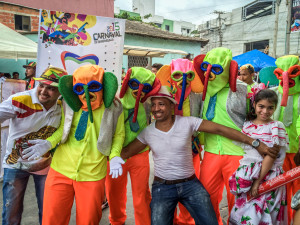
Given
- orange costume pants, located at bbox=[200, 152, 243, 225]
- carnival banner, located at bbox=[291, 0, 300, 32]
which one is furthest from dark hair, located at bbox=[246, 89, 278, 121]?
carnival banner, located at bbox=[291, 0, 300, 32]

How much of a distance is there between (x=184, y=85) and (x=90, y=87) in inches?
36.9

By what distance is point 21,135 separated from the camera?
2.28m

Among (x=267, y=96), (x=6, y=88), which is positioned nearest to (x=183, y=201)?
(x=267, y=96)

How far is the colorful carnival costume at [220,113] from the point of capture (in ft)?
8.00

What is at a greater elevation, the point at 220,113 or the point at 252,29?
the point at 252,29

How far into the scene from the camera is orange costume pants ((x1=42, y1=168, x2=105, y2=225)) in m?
2.09

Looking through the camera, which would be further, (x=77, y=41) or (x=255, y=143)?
(x=77, y=41)

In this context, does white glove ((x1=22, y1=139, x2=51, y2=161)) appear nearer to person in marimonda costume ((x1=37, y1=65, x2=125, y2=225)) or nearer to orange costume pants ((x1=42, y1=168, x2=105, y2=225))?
person in marimonda costume ((x1=37, y1=65, x2=125, y2=225))

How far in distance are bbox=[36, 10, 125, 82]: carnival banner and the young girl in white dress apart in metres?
1.85

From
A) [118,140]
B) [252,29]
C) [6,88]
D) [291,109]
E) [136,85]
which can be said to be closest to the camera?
[118,140]

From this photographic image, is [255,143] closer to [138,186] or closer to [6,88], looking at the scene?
[138,186]

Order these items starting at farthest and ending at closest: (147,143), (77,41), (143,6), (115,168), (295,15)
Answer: (143,6)
(295,15)
(77,41)
(147,143)
(115,168)

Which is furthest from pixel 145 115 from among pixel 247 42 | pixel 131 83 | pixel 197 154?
pixel 247 42

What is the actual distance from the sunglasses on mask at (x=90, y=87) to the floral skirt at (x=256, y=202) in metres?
1.46
